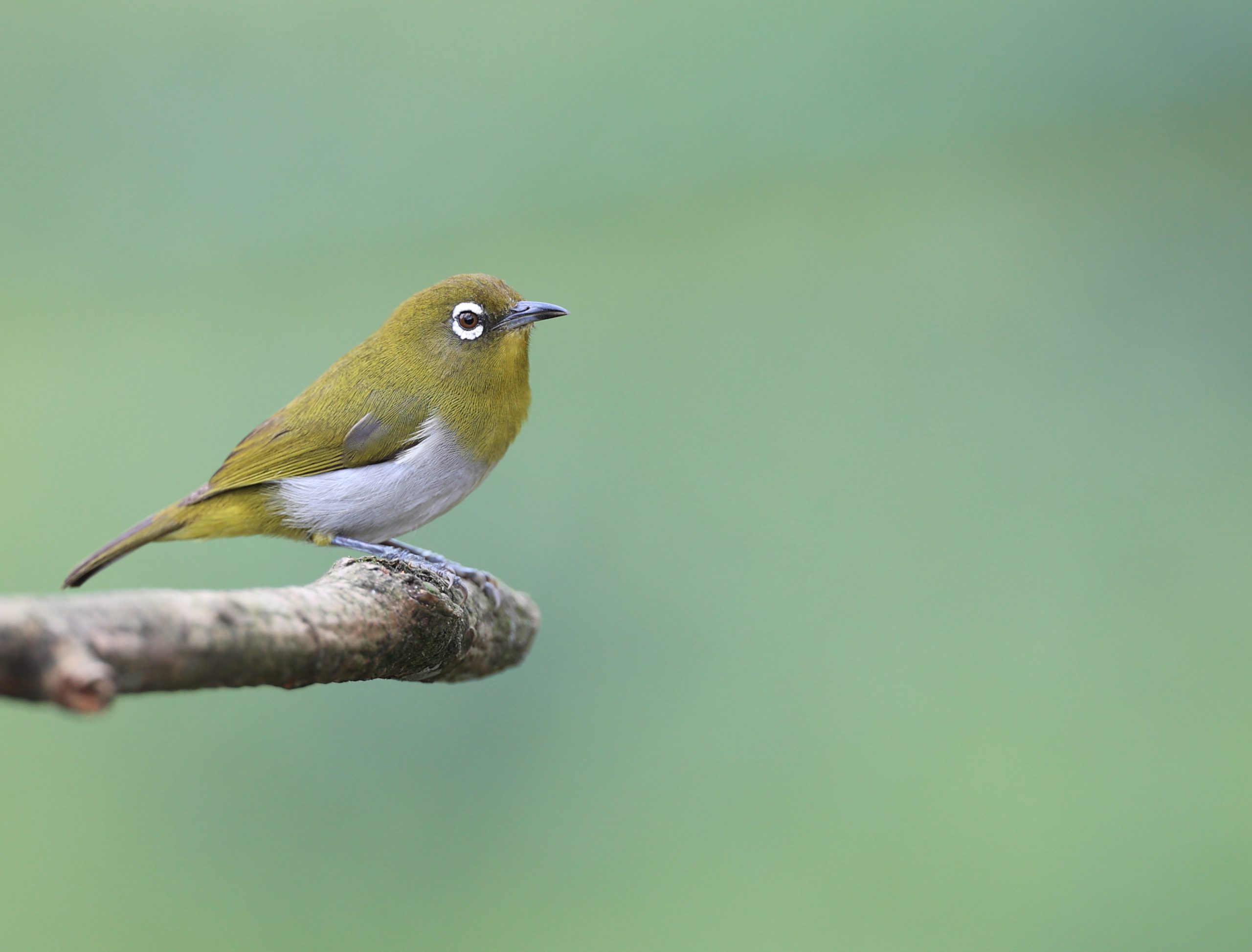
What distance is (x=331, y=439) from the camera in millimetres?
3535

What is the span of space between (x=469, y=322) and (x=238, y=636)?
84.1 inches

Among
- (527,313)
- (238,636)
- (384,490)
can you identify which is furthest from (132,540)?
(238,636)

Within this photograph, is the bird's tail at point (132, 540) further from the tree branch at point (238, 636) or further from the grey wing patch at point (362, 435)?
the tree branch at point (238, 636)

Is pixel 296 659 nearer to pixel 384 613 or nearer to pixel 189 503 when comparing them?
pixel 384 613

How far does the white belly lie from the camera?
3.42m

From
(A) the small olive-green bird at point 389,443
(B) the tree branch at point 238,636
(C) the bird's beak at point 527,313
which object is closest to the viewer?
(B) the tree branch at point 238,636

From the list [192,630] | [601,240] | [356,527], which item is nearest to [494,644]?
[356,527]

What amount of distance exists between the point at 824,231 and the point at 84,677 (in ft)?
16.9

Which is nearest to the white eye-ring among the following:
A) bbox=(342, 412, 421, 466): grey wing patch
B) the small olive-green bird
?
the small olive-green bird

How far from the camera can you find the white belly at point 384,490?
3420 mm

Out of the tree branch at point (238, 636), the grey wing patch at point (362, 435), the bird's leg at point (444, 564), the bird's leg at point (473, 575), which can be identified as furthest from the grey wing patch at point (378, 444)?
the tree branch at point (238, 636)

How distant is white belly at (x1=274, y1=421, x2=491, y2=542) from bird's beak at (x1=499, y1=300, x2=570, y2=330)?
0.44 metres

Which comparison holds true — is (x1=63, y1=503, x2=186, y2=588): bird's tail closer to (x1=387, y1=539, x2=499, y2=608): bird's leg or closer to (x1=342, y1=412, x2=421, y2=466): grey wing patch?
(x1=342, y1=412, x2=421, y2=466): grey wing patch

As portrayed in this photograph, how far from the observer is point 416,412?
11.5 feet
